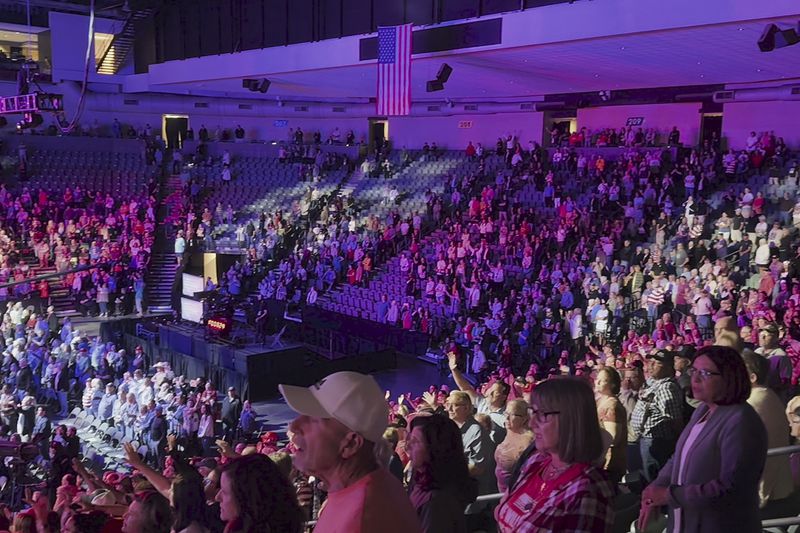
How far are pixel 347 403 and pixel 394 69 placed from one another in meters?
15.5

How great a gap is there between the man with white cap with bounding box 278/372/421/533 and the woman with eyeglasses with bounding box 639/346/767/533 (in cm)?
123

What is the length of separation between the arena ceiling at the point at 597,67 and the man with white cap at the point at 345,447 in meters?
12.4

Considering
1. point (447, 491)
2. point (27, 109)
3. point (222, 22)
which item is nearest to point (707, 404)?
point (447, 491)

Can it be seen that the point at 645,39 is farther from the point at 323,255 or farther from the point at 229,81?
the point at 229,81

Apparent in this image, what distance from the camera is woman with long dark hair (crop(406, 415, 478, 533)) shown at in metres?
2.77

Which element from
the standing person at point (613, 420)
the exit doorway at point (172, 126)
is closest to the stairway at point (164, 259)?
the exit doorway at point (172, 126)

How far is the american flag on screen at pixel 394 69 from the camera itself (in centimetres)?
1673

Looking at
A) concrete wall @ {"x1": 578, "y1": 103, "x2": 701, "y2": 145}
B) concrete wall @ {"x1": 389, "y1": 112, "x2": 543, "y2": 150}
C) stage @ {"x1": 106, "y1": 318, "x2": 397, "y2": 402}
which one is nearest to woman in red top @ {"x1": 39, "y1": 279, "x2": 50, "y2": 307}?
stage @ {"x1": 106, "y1": 318, "x2": 397, "y2": 402}

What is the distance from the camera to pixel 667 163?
69.6 feet

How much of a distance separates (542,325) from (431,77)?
8627mm

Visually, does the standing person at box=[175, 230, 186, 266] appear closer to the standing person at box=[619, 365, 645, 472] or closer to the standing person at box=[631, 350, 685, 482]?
the standing person at box=[619, 365, 645, 472]

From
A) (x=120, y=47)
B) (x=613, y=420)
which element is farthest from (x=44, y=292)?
(x=613, y=420)

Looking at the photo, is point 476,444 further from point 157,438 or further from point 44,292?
point 44,292

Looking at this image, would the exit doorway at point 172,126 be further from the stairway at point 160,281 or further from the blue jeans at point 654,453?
the blue jeans at point 654,453
